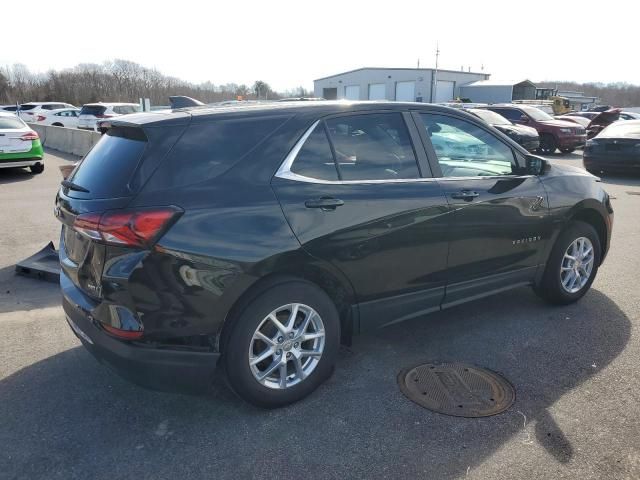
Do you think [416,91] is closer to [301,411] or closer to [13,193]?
[13,193]

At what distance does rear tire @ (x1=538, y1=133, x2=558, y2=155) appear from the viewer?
60.1ft

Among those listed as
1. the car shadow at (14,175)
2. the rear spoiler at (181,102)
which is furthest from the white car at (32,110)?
the rear spoiler at (181,102)

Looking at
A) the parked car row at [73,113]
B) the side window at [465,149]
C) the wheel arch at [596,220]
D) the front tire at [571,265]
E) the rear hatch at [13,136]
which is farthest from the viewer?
the parked car row at [73,113]

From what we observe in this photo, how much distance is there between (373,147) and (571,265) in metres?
2.37

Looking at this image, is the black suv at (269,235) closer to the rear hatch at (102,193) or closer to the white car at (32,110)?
the rear hatch at (102,193)

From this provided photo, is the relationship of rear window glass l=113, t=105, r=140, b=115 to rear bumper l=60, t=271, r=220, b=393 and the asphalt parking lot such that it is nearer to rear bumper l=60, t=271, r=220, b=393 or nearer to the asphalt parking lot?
the asphalt parking lot

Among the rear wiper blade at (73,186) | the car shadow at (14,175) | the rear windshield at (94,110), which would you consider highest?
the rear wiper blade at (73,186)

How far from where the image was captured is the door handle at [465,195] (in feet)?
12.3

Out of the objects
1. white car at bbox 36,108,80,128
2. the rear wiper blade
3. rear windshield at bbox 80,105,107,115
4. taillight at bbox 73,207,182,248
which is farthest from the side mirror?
white car at bbox 36,108,80,128

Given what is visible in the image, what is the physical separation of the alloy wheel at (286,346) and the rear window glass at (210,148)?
2.93 ft

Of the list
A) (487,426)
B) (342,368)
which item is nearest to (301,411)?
(342,368)

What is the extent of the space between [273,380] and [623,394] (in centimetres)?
222

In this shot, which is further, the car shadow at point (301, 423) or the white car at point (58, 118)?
the white car at point (58, 118)

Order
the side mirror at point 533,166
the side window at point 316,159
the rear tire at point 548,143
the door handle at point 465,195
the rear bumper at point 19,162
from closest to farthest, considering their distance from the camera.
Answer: the side window at point 316,159 → the door handle at point 465,195 → the side mirror at point 533,166 → the rear bumper at point 19,162 → the rear tire at point 548,143
